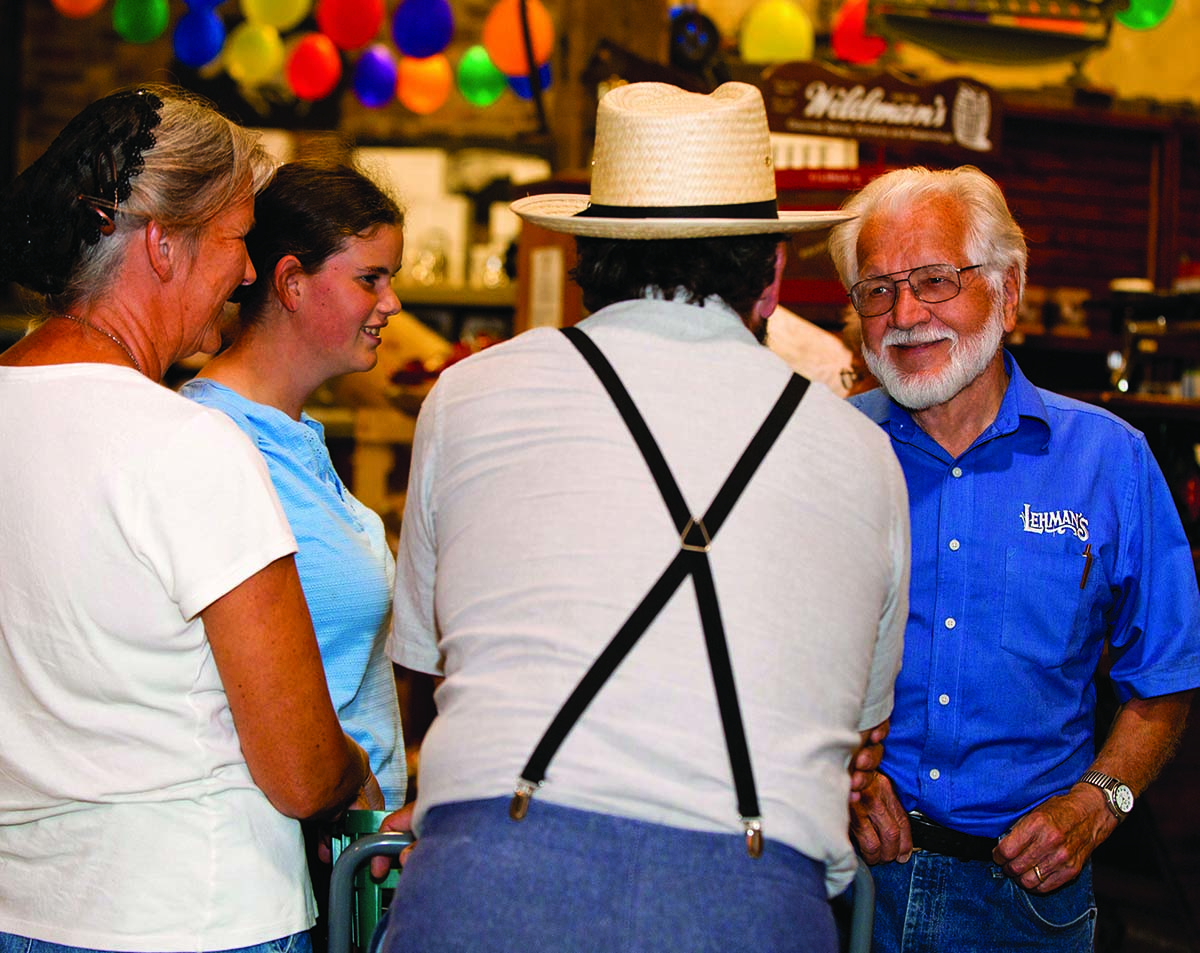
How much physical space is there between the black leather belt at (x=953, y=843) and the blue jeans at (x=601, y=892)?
0.72 m

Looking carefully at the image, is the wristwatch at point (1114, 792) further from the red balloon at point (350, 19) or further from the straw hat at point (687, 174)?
the red balloon at point (350, 19)

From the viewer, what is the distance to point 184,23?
796 cm

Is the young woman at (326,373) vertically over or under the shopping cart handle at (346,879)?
over

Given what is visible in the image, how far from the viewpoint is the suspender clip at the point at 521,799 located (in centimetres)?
125

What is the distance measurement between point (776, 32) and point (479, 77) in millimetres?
1841

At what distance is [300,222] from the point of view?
6.91 ft

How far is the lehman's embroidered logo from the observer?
6.41 ft

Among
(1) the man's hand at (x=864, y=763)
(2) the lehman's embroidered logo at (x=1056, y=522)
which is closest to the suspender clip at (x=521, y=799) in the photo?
(1) the man's hand at (x=864, y=763)

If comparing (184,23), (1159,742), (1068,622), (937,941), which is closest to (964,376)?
(1068,622)

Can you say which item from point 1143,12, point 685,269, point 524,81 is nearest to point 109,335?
point 685,269

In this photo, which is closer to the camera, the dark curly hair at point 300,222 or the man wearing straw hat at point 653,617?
the man wearing straw hat at point 653,617

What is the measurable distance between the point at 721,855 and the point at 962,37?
5670mm

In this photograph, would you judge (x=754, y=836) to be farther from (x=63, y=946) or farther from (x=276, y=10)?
(x=276, y=10)

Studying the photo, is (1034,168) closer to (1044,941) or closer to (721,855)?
(1044,941)
